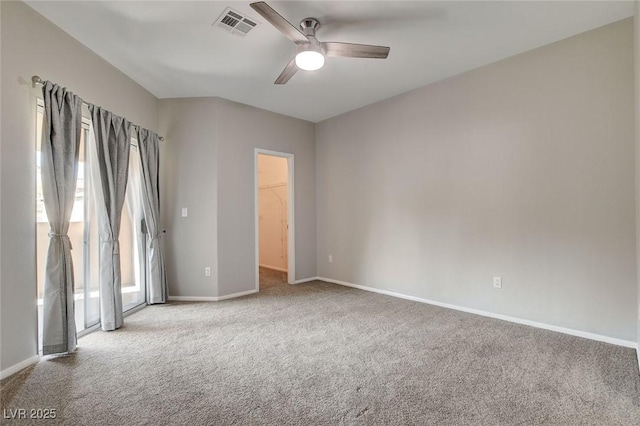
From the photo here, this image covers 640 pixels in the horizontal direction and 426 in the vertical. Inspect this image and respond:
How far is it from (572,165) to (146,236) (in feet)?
15.4

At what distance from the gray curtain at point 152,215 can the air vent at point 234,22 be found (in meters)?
1.87

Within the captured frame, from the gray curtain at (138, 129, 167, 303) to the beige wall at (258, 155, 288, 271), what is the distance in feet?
8.42

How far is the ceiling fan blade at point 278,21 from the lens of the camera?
6.28 ft

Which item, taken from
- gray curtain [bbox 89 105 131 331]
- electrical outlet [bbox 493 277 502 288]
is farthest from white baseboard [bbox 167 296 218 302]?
electrical outlet [bbox 493 277 502 288]

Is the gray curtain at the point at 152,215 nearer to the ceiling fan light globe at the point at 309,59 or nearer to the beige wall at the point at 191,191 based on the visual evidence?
the beige wall at the point at 191,191

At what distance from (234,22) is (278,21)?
63 centimetres

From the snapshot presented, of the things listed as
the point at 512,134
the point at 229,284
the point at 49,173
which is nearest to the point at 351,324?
the point at 229,284

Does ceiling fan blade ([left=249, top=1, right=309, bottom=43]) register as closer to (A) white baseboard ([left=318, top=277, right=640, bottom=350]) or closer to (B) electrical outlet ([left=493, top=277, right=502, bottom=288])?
(B) electrical outlet ([left=493, top=277, right=502, bottom=288])

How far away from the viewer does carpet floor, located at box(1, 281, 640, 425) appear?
Answer: 1756 millimetres

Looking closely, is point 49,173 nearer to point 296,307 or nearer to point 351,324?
point 296,307

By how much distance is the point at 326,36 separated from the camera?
2793 mm

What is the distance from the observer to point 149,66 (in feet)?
10.8

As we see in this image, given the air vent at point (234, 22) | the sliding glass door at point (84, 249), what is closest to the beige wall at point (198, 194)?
the sliding glass door at point (84, 249)

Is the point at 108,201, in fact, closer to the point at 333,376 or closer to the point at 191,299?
the point at 191,299
